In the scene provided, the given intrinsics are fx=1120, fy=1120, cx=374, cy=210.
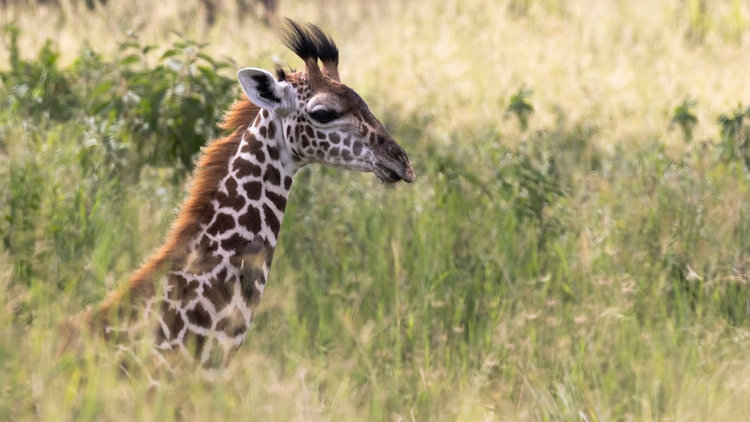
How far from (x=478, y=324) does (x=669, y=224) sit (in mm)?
1756

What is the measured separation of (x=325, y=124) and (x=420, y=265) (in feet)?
6.83

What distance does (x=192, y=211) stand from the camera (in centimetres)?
526

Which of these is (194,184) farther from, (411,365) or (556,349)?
(556,349)

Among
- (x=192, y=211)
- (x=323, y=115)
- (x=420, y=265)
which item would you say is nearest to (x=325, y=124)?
(x=323, y=115)

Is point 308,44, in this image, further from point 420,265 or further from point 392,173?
point 420,265

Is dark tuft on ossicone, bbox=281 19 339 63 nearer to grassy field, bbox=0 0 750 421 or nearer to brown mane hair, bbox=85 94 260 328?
brown mane hair, bbox=85 94 260 328

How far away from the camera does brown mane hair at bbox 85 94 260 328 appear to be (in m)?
5.02

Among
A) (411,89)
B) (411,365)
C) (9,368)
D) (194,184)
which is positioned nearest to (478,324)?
(411,365)

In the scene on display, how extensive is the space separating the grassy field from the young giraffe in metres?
0.25

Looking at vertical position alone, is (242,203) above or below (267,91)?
below

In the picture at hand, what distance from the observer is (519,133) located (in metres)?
11.6

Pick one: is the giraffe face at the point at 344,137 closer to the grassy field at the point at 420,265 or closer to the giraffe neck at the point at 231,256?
the giraffe neck at the point at 231,256

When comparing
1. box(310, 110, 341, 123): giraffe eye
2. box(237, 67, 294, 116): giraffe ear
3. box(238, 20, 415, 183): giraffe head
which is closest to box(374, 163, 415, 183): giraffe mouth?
box(238, 20, 415, 183): giraffe head

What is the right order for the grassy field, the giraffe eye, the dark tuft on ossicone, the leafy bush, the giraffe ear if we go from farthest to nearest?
the leafy bush, the dark tuft on ossicone, the giraffe eye, the giraffe ear, the grassy field
